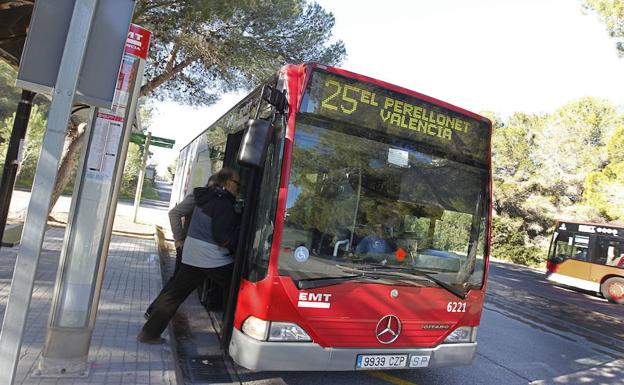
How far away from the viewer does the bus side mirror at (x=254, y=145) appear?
3514 millimetres

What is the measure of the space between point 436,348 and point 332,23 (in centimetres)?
1064

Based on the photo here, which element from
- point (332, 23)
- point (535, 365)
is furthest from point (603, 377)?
point (332, 23)

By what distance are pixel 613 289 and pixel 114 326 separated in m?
17.4

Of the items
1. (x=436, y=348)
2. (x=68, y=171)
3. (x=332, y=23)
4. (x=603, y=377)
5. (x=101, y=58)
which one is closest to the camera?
(x=101, y=58)

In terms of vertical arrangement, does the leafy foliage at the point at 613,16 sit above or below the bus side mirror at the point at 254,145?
above

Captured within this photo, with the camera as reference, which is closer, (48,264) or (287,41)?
(48,264)

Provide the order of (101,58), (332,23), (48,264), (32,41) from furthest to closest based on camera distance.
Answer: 1. (332,23)
2. (48,264)
3. (101,58)
4. (32,41)

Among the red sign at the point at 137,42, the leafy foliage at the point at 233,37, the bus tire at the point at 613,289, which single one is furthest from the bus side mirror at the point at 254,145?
the bus tire at the point at 613,289

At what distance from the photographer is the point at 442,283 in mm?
4074

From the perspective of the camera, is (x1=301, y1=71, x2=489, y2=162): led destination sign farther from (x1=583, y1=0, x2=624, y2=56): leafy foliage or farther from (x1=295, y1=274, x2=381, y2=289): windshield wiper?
Result: (x1=583, y1=0, x2=624, y2=56): leafy foliage

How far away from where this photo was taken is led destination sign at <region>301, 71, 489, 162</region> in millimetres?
3750

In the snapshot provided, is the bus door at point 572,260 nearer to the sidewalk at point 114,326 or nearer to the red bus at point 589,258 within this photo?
the red bus at point 589,258

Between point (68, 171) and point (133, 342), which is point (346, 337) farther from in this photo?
point (68, 171)

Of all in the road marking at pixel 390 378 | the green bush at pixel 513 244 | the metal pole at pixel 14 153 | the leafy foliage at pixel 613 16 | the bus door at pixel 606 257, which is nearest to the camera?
the road marking at pixel 390 378
